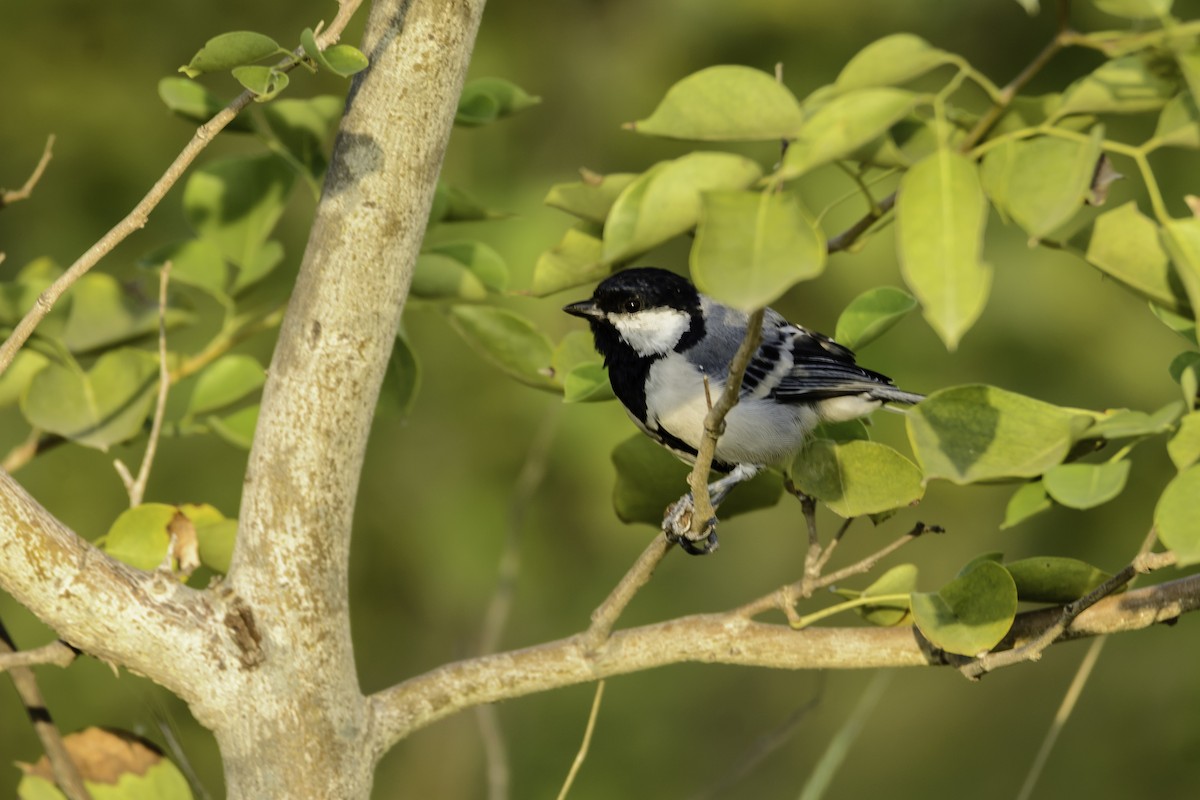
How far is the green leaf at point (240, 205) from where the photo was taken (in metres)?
2.22

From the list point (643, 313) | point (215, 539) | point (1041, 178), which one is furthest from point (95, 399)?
point (1041, 178)

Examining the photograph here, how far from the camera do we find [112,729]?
81.0 inches

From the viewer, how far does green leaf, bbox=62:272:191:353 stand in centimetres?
219

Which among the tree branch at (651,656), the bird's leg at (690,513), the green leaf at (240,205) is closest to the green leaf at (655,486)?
the bird's leg at (690,513)

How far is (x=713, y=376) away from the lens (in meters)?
2.56

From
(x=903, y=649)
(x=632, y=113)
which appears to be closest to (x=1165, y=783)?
(x=632, y=113)

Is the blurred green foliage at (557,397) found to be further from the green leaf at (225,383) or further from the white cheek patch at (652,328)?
the green leaf at (225,383)

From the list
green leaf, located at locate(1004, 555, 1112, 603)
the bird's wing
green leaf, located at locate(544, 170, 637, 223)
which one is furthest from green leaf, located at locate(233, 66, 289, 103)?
the bird's wing

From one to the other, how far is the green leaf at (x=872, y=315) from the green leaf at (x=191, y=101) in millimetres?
996

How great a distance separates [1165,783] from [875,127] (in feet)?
15.5

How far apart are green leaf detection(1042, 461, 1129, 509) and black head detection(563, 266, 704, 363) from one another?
1323 millimetres

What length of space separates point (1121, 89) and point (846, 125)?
12.3 inches

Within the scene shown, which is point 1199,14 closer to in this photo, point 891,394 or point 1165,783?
point 891,394

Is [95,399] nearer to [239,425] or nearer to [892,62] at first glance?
[239,425]
